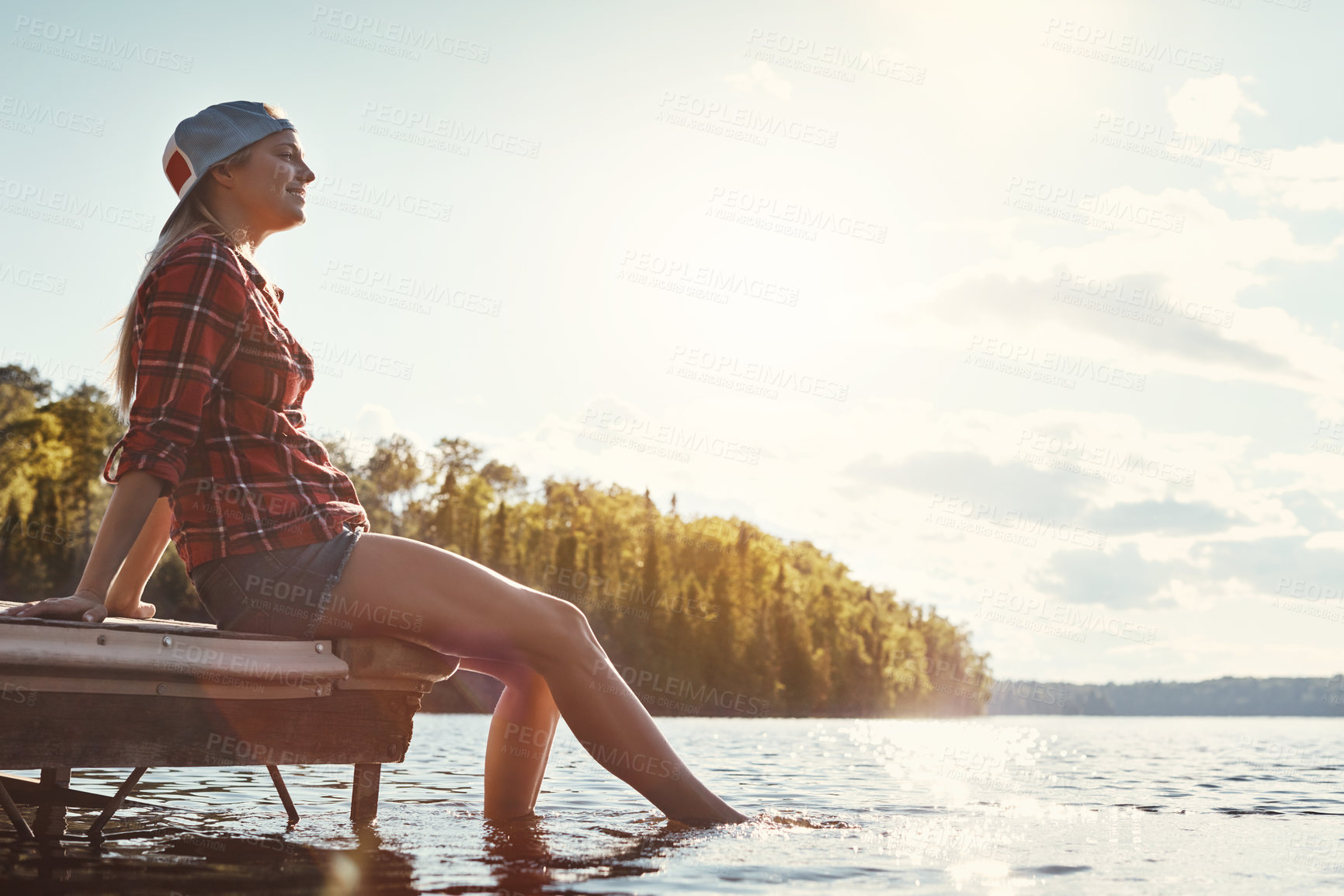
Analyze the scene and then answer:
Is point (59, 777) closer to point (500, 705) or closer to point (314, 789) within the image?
point (500, 705)

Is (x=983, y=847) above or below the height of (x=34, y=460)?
below

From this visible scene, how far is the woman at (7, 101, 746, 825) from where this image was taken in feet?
9.61

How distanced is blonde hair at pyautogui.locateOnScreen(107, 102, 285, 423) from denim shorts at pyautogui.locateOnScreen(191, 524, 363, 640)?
0.55 meters

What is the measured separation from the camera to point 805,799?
19.4 feet

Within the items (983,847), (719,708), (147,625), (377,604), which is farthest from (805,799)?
(719,708)

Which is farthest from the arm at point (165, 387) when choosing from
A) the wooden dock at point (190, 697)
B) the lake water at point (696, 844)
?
the lake water at point (696, 844)

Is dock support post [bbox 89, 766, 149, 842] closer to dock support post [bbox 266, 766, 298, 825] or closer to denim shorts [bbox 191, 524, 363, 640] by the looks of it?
dock support post [bbox 266, 766, 298, 825]

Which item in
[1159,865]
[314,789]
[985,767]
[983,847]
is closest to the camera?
[1159,865]

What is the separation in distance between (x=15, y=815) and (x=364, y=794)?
40.4 inches

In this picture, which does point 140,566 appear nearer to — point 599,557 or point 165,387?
point 165,387

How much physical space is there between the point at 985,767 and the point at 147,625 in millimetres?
9943

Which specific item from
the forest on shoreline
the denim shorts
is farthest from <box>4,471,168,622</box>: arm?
the forest on shoreline

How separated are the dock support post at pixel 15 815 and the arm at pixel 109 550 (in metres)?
0.61

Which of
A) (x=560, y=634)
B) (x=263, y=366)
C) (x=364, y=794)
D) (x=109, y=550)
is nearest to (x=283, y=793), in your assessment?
(x=364, y=794)
